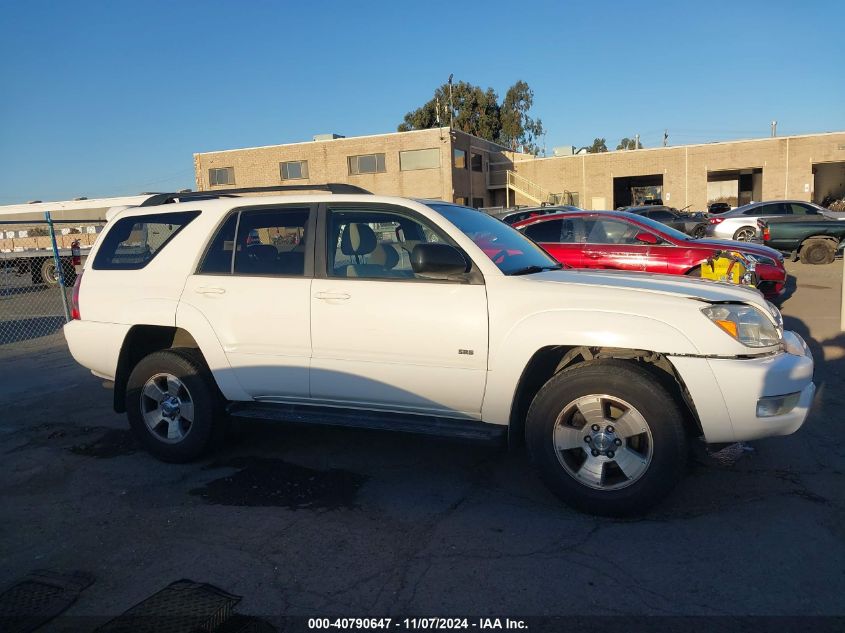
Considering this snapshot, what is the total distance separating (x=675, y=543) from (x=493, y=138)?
7203 centimetres

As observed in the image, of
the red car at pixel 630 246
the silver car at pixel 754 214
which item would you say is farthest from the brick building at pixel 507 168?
the red car at pixel 630 246

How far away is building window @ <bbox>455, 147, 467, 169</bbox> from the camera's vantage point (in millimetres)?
38438

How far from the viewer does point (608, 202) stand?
43812 mm

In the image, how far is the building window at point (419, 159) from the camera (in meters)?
37.2

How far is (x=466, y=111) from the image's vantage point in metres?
70.4

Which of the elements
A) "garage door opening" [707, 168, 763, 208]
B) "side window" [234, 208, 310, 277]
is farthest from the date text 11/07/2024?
"garage door opening" [707, 168, 763, 208]

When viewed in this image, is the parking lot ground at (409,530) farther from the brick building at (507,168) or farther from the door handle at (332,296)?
the brick building at (507,168)

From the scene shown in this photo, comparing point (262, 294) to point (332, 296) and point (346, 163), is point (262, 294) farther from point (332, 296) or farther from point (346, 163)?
point (346, 163)

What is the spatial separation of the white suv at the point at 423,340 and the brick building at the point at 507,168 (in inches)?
1266

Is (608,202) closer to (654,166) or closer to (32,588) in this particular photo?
(654,166)

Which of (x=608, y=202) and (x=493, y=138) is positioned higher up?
(x=493, y=138)

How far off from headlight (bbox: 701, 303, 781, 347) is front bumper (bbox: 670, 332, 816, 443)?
0.11m

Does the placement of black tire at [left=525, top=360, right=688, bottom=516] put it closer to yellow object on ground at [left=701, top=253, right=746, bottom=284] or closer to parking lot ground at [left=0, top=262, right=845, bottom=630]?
parking lot ground at [left=0, top=262, right=845, bottom=630]

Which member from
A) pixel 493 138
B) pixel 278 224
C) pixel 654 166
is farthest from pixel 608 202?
pixel 278 224
